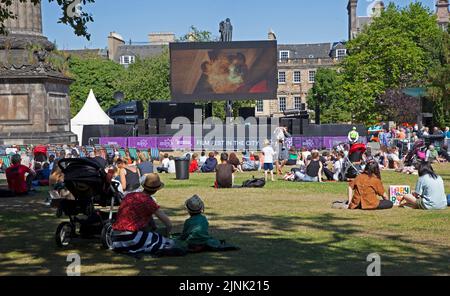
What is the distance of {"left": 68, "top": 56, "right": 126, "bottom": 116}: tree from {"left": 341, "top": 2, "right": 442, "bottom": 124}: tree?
3085cm

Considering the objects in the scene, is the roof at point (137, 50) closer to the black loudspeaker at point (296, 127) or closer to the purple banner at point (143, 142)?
the black loudspeaker at point (296, 127)

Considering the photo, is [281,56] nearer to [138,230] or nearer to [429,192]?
[429,192]

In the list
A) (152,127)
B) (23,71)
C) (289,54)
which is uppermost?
(289,54)

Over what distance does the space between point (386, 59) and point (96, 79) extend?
1497 inches

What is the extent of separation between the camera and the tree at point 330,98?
8431cm

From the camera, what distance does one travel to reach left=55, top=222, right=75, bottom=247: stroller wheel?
11906 mm

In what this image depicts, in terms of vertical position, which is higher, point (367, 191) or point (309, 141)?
point (309, 141)

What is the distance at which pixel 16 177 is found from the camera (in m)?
21.2

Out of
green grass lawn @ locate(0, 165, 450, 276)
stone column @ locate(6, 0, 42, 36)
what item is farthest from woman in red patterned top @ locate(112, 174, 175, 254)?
stone column @ locate(6, 0, 42, 36)

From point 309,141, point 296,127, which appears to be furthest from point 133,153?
point 296,127

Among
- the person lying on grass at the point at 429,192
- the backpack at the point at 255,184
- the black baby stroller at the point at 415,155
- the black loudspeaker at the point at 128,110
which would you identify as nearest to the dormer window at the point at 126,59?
the black loudspeaker at the point at 128,110

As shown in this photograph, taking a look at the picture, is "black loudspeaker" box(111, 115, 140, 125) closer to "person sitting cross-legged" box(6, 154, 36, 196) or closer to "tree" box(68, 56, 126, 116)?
"tree" box(68, 56, 126, 116)
